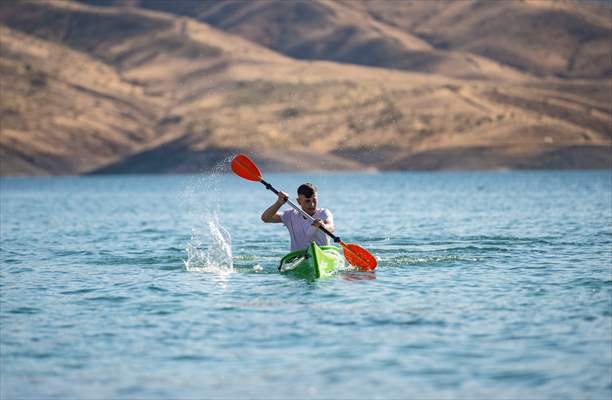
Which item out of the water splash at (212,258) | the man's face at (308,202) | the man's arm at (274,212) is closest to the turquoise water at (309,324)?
the water splash at (212,258)

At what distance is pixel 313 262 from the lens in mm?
18438

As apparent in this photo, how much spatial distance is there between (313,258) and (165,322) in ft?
14.5

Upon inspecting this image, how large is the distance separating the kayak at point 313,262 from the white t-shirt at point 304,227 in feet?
0.90

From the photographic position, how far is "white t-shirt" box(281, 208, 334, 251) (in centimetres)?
1867

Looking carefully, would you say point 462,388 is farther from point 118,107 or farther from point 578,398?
point 118,107

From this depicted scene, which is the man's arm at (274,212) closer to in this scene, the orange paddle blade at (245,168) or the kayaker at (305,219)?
the kayaker at (305,219)

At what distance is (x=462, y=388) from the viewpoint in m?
10.8

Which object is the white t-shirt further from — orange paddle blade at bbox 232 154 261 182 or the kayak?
orange paddle blade at bbox 232 154 261 182

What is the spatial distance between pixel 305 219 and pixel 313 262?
844mm

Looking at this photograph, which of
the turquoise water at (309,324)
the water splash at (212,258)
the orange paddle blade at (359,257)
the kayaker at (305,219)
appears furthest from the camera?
the water splash at (212,258)

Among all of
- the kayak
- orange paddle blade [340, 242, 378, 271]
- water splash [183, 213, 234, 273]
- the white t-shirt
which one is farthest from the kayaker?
water splash [183, 213, 234, 273]

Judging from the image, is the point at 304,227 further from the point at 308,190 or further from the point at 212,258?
the point at 212,258

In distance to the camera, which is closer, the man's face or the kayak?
the man's face

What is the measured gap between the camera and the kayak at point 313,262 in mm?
18422
